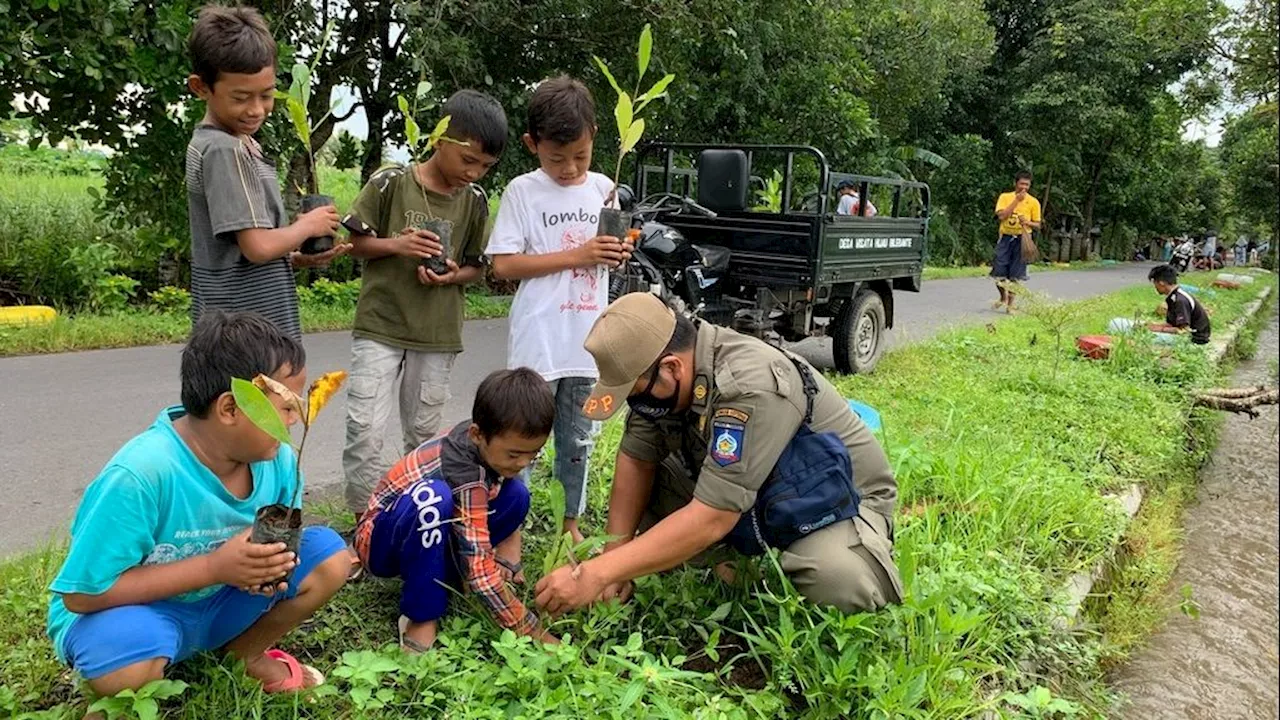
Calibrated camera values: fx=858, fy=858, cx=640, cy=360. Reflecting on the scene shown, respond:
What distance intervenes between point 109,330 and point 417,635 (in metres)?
5.53

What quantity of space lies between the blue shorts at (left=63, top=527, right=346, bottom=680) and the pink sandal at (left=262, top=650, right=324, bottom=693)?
0.15 meters

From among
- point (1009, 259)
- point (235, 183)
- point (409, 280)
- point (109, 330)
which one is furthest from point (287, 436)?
point (1009, 259)

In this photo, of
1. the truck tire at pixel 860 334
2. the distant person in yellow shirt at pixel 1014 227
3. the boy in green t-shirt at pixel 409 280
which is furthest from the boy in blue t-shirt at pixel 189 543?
the distant person in yellow shirt at pixel 1014 227

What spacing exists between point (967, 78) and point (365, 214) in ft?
81.4

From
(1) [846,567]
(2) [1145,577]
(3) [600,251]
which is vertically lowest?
(2) [1145,577]

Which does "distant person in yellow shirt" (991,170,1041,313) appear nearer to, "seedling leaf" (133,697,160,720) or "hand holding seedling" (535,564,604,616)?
"hand holding seedling" (535,564,604,616)

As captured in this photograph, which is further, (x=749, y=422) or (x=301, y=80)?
(x=301, y=80)

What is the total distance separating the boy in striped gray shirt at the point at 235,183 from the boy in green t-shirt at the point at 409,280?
30 cm

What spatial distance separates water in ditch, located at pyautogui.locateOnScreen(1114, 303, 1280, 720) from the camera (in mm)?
3104

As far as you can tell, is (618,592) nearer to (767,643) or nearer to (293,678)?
(767,643)

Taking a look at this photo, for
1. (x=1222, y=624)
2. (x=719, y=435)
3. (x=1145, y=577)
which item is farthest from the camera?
(x=1145, y=577)

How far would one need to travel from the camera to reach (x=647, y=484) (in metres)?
2.81

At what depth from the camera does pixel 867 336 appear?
7020 millimetres

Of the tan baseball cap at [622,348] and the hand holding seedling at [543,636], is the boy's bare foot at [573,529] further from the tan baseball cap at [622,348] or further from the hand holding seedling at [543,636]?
the tan baseball cap at [622,348]
